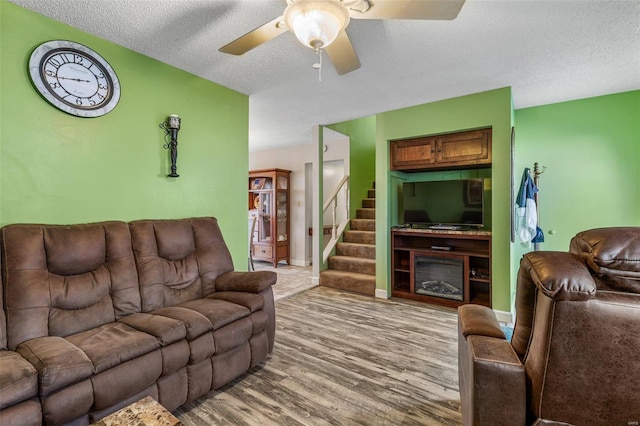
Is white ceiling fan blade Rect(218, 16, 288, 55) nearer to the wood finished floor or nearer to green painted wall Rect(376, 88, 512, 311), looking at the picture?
the wood finished floor

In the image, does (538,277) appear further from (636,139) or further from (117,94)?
(636,139)

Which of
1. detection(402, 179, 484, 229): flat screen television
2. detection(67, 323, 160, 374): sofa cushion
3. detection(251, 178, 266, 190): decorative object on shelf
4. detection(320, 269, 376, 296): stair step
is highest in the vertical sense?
detection(251, 178, 266, 190): decorative object on shelf

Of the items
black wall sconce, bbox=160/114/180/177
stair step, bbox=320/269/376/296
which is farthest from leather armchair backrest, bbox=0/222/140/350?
stair step, bbox=320/269/376/296

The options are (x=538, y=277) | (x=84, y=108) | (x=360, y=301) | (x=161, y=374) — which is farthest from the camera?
(x=360, y=301)

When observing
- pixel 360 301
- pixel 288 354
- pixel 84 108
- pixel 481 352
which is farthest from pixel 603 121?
pixel 84 108

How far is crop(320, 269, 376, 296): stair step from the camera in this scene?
13.9 feet

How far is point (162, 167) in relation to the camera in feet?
8.77

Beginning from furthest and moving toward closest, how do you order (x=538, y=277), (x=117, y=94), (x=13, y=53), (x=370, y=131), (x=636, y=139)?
(x=370, y=131), (x=636, y=139), (x=117, y=94), (x=13, y=53), (x=538, y=277)

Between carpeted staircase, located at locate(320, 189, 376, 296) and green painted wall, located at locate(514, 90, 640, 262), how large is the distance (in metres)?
1.98

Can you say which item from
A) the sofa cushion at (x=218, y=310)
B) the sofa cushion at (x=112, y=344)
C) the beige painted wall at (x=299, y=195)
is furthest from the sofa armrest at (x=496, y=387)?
the beige painted wall at (x=299, y=195)

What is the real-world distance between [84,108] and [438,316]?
3.87m

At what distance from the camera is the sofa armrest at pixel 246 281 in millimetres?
2311

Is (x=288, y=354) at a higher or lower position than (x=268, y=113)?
lower

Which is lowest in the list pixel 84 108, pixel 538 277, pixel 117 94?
pixel 538 277
